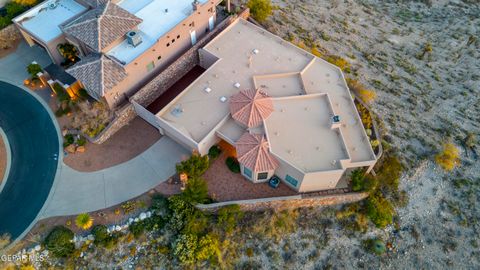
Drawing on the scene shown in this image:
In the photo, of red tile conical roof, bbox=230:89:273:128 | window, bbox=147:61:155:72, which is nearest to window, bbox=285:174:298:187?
red tile conical roof, bbox=230:89:273:128

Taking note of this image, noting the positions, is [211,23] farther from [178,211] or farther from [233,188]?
[178,211]

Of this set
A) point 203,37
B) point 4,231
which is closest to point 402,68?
point 203,37

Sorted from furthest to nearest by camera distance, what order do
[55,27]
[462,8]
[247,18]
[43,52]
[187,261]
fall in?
[462,8]
[247,18]
[43,52]
[55,27]
[187,261]

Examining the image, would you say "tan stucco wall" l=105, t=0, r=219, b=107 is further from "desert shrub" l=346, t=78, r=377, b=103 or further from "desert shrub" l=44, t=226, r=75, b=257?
"desert shrub" l=346, t=78, r=377, b=103

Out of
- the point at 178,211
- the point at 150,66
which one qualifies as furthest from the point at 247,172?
the point at 150,66

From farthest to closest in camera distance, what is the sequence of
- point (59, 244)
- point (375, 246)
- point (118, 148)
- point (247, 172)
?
point (118, 148) → point (247, 172) → point (375, 246) → point (59, 244)

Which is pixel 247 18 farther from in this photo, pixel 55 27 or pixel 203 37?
pixel 55 27
